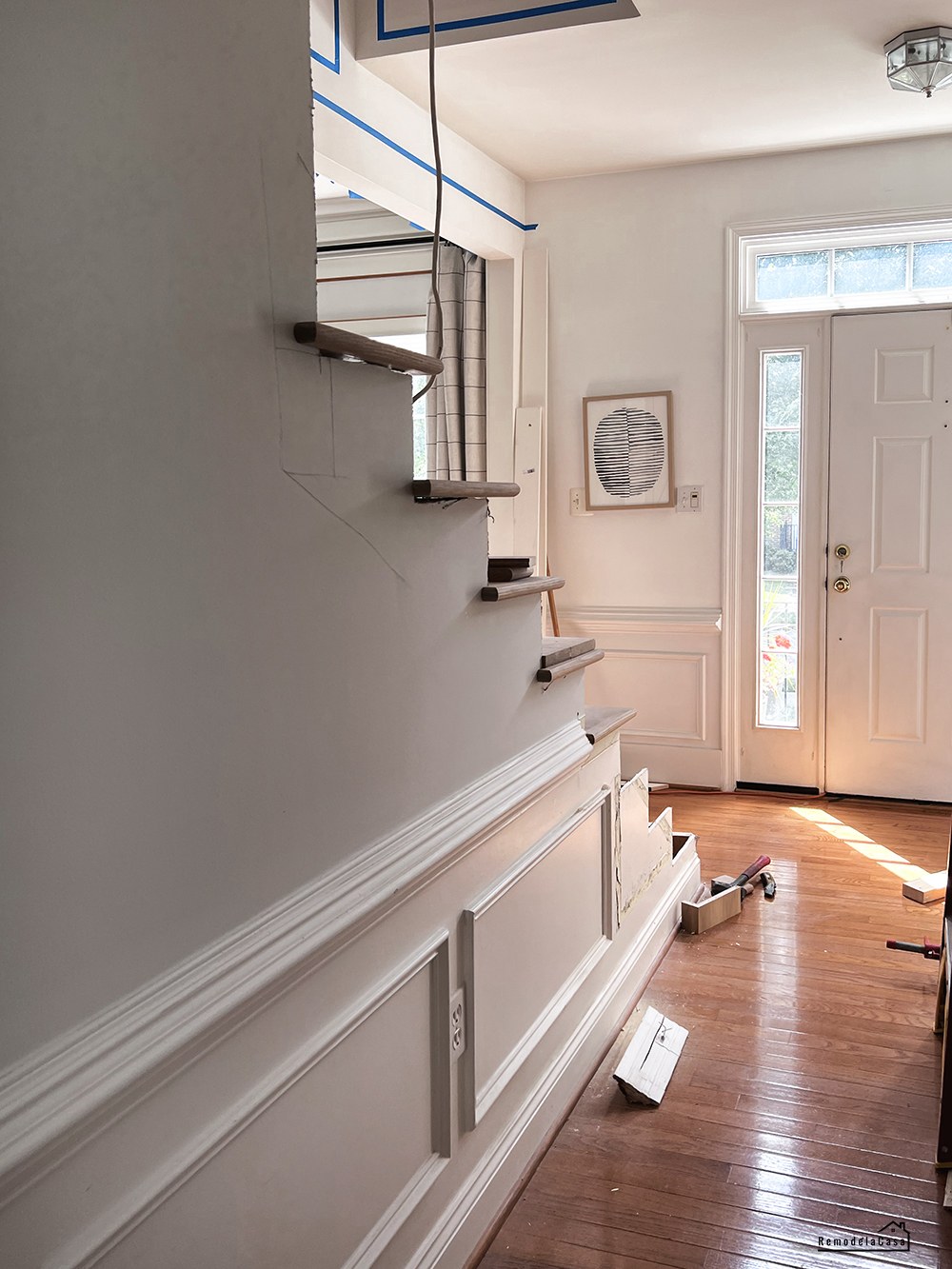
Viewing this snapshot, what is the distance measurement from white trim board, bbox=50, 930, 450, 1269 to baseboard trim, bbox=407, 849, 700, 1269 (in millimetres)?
102

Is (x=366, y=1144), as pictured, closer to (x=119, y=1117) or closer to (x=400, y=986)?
(x=400, y=986)

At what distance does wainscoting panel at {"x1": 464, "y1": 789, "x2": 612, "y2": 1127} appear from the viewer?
175cm

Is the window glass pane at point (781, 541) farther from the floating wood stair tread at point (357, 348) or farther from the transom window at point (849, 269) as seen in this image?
the floating wood stair tread at point (357, 348)

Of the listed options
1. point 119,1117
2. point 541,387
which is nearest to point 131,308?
point 119,1117

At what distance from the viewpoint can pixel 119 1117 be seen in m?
0.93

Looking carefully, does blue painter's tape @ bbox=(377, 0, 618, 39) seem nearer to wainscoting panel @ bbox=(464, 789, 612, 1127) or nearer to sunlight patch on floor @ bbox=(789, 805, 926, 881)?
wainscoting panel @ bbox=(464, 789, 612, 1127)

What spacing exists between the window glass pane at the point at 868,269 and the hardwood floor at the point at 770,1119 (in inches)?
104

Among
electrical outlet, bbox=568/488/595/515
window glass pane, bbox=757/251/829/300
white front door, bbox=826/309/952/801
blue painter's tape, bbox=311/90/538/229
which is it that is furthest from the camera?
electrical outlet, bbox=568/488/595/515

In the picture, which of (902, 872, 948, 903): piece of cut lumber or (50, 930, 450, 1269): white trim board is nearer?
(50, 930, 450, 1269): white trim board

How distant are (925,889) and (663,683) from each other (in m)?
1.75

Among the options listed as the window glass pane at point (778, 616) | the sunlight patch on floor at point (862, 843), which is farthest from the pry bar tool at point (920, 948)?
the window glass pane at point (778, 616)

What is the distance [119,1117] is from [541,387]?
14.1ft

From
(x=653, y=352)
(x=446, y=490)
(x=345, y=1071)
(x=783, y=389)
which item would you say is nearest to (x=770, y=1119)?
(x=345, y=1071)

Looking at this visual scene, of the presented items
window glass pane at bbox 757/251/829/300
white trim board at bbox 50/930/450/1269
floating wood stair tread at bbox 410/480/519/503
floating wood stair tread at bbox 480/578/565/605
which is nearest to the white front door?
window glass pane at bbox 757/251/829/300
